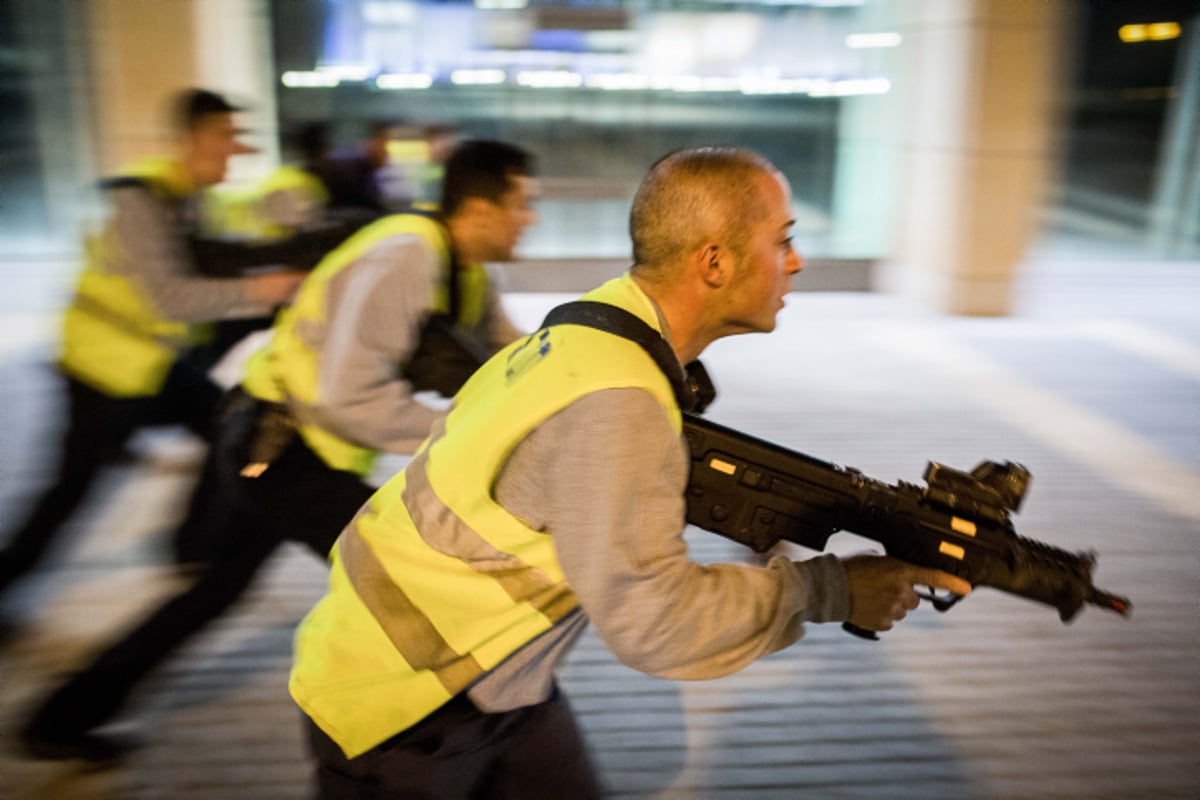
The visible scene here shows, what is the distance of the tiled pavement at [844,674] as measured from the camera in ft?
10.2

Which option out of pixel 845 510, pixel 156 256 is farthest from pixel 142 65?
pixel 845 510

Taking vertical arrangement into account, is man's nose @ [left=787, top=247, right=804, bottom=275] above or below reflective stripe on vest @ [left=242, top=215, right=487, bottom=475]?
above

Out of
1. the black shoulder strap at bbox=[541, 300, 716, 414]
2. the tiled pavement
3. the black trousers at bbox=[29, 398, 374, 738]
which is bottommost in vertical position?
the tiled pavement

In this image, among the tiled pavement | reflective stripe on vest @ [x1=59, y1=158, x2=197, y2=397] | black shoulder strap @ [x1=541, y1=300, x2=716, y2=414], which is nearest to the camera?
black shoulder strap @ [x1=541, y1=300, x2=716, y2=414]

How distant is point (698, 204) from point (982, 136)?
926 cm

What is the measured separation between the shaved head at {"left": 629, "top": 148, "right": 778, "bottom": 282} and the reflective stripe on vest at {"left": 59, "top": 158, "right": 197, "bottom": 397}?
2725 mm

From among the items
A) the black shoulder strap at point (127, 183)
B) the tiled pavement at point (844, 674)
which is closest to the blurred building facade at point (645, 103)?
the tiled pavement at point (844, 674)

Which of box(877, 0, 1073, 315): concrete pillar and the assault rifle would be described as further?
box(877, 0, 1073, 315): concrete pillar

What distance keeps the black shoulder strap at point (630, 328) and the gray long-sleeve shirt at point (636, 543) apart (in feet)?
0.30

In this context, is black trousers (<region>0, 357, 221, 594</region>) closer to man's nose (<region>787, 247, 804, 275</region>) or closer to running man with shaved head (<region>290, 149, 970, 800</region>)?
running man with shaved head (<region>290, 149, 970, 800</region>)

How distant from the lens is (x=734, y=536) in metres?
1.61

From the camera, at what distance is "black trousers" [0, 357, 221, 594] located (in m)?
3.76

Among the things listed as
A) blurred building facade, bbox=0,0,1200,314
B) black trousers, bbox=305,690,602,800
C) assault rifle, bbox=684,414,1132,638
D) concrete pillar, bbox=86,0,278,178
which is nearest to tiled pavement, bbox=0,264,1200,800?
black trousers, bbox=305,690,602,800

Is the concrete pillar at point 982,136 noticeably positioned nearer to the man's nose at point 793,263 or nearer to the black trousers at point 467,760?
the man's nose at point 793,263
